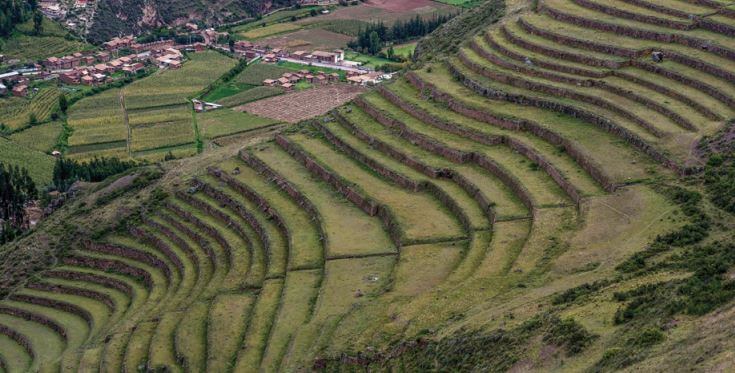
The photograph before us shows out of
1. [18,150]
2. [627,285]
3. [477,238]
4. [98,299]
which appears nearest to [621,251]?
[627,285]

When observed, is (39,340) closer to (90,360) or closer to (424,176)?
(90,360)

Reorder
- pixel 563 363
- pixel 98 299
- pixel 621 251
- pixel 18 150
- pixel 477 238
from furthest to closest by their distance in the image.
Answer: pixel 18 150 → pixel 98 299 → pixel 477 238 → pixel 621 251 → pixel 563 363

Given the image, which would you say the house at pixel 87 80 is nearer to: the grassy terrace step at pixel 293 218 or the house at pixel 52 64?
the house at pixel 52 64

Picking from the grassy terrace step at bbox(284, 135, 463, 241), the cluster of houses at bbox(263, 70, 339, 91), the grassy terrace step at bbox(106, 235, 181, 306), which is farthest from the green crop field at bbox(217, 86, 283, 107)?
the grassy terrace step at bbox(106, 235, 181, 306)

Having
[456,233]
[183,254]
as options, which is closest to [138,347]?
[183,254]

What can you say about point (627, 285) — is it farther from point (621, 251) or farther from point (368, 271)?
point (368, 271)

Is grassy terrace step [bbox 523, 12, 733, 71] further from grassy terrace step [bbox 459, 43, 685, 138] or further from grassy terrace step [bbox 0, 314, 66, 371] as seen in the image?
grassy terrace step [bbox 0, 314, 66, 371]
